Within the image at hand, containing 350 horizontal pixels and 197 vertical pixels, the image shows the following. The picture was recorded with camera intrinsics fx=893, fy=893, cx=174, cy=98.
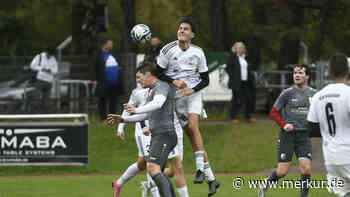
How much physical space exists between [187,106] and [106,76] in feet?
29.8

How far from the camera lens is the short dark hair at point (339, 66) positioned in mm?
9133

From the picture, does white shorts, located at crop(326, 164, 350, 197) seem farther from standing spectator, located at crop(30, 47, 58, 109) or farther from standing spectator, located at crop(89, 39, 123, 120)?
standing spectator, located at crop(30, 47, 58, 109)

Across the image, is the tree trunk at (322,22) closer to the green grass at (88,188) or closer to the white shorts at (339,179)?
the green grass at (88,188)

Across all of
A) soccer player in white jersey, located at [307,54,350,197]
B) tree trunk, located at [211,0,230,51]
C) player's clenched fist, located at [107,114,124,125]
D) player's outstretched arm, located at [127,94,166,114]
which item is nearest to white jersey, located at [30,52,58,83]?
tree trunk, located at [211,0,230,51]

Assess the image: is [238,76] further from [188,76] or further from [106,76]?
[188,76]

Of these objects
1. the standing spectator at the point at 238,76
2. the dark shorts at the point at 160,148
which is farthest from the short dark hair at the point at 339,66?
the standing spectator at the point at 238,76

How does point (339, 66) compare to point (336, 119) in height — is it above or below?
above

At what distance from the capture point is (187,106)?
Answer: 13.2 m

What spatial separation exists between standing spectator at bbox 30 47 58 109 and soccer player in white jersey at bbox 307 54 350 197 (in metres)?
16.1

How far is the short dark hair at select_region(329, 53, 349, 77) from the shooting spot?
360 inches

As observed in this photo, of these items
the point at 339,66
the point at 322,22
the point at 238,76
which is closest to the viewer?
the point at 339,66

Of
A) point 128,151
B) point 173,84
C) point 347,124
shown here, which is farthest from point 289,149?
point 128,151

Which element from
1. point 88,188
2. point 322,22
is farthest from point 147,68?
point 322,22

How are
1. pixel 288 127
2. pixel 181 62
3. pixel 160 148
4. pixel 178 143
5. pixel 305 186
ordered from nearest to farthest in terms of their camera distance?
1. pixel 160 148
2. pixel 288 127
3. pixel 305 186
4. pixel 178 143
5. pixel 181 62
